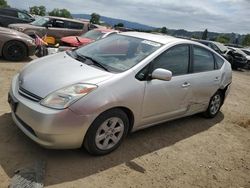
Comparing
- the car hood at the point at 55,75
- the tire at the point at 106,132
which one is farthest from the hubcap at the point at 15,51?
the tire at the point at 106,132

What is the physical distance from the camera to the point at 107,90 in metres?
3.93

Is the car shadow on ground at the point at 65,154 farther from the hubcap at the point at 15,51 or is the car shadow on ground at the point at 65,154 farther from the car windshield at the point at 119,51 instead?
the hubcap at the point at 15,51

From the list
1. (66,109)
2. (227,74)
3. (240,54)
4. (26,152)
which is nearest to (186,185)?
(66,109)

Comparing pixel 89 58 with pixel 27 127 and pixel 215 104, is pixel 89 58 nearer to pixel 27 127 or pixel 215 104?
pixel 27 127

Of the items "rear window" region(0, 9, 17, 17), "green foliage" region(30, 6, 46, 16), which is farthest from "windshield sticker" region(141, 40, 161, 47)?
"green foliage" region(30, 6, 46, 16)

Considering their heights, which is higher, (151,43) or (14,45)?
(151,43)

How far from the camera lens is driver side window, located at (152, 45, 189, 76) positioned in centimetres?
473

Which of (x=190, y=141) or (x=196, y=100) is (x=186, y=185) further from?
(x=196, y=100)

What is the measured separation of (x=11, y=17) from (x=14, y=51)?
28.3 feet

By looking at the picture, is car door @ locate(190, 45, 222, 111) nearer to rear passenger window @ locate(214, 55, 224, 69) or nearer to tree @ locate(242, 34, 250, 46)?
rear passenger window @ locate(214, 55, 224, 69)

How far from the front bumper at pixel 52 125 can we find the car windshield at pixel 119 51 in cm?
99

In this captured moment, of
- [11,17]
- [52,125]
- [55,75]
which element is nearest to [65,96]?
[52,125]

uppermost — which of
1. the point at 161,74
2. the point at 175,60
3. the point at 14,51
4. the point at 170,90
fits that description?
the point at 175,60

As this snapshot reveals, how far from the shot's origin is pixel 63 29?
15.1 m
